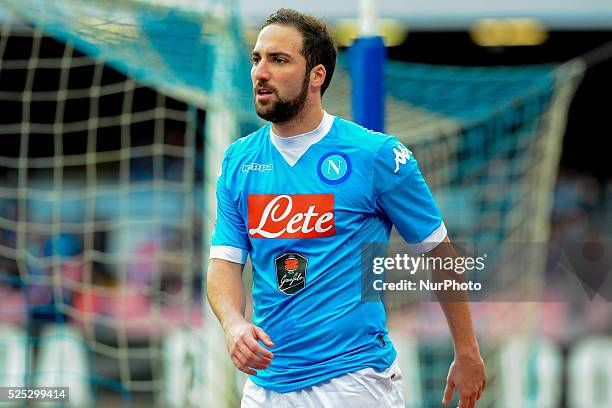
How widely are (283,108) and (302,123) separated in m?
0.10

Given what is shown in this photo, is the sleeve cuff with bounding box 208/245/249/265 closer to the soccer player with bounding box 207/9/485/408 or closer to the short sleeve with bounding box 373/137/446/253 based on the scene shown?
the soccer player with bounding box 207/9/485/408

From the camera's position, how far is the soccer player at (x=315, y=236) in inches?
125

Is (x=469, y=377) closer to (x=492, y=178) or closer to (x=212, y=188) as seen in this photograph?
(x=212, y=188)

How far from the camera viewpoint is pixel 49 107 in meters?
13.4

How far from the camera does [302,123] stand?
3.27m

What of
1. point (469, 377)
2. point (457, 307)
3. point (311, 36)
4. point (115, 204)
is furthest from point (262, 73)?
point (115, 204)

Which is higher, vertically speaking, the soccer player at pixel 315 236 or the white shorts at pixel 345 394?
the soccer player at pixel 315 236

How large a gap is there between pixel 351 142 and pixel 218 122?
2625mm

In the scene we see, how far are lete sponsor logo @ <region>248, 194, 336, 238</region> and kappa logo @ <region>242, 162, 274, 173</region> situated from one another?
0.10m

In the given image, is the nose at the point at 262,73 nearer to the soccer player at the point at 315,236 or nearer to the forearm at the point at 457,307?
the soccer player at the point at 315,236

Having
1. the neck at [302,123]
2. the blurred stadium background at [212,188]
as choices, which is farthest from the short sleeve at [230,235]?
the blurred stadium background at [212,188]

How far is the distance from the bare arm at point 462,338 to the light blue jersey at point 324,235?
0.09m

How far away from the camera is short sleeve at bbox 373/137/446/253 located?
3.20 metres

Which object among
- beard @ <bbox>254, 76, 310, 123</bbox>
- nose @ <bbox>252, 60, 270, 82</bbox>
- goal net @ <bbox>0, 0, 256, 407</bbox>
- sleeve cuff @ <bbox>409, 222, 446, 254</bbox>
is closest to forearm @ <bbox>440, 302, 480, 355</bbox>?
sleeve cuff @ <bbox>409, 222, 446, 254</bbox>
